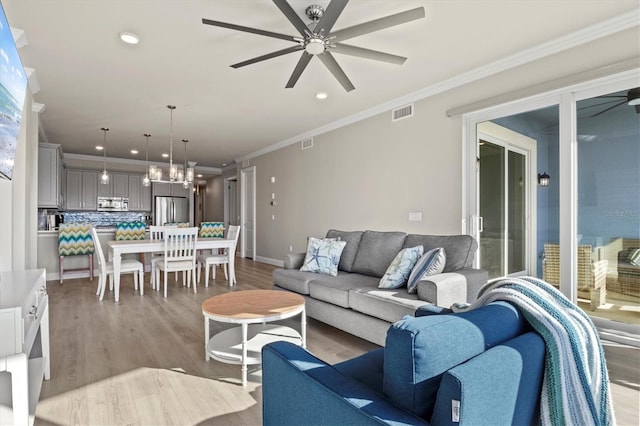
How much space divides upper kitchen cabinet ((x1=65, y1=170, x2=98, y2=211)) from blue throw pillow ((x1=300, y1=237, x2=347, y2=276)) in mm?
7375

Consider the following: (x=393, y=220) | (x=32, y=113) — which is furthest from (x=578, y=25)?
(x=32, y=113)

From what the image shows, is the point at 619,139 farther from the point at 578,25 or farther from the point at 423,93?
the point at 423,93

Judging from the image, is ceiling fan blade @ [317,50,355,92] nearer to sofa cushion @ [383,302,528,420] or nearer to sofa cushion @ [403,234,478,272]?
sofa cushion @ [403,234,478,272]

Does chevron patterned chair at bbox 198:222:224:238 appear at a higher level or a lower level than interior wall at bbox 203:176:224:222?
lower

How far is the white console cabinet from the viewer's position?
1426 mm

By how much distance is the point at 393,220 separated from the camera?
480 cm

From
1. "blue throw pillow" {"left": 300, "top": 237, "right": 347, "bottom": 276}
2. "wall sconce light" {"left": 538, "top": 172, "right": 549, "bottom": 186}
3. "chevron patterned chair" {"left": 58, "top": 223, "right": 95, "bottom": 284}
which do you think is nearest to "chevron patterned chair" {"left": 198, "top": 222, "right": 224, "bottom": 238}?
"chevron patterned chair" {"left": 58, "top": 223, "right": 95, "bottom": 284}

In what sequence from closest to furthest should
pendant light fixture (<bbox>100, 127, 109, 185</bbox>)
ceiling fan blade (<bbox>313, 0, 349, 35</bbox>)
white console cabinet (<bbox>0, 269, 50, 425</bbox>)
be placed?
white console cabinet (<bbox>0, 269, 50, 425</bbox>) < ceiling fan blade (<bbox>313, 0, 349, 35</bbox>) < pendant light fixture (<bbox>100, 127, 109, 185</bbox>)

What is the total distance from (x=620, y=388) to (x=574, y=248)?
128 cm

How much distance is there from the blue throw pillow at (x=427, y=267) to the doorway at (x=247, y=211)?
608cm

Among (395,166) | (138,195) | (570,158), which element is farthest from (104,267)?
(570,158)

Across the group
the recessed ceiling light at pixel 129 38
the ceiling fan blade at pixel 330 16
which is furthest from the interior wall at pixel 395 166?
the recessed ceiling light at pixel 129 38

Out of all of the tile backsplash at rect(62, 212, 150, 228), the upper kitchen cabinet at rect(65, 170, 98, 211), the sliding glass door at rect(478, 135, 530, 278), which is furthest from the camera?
the tile backsplash at rect(62, 212, 150, 228)

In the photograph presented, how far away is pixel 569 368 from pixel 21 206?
4.68 metres
